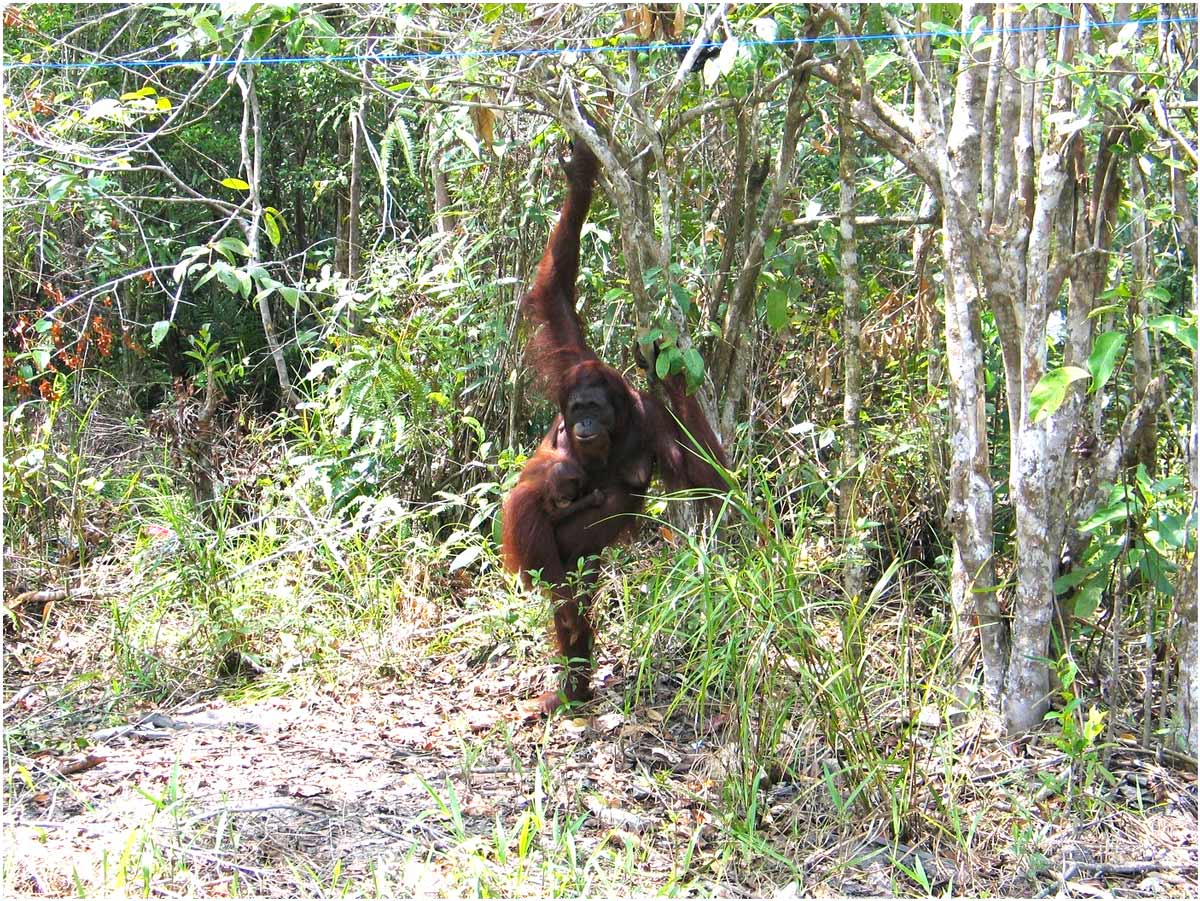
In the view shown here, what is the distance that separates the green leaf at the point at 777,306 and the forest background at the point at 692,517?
0.08ft

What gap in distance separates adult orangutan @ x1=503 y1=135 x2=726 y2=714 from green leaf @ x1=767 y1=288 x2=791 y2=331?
1.64 ft

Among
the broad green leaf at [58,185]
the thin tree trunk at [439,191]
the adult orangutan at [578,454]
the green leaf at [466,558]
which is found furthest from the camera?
the thin tree trunk at [439,191]

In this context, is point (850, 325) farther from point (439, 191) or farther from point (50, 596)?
point (50, 596)

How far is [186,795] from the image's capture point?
3375 mm

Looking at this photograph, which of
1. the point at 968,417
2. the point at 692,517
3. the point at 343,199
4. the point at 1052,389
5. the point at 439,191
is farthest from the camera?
the point at 343,199

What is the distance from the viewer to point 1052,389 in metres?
2.81

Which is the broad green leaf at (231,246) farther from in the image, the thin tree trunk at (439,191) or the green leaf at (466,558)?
the thin tree trunk at (439,191)

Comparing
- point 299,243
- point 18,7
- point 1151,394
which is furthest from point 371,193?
point 1151,394

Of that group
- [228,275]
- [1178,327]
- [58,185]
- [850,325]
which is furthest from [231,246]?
[1178,327]

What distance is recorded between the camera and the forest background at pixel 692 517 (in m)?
3.11

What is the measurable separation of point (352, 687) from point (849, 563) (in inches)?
74.6

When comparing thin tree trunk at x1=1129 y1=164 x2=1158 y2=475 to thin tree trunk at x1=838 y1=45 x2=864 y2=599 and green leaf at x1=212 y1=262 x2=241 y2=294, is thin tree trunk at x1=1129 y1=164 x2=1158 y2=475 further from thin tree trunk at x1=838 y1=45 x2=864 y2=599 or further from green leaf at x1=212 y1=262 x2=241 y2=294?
green leaf at x1=212 y1=262 x2=241 y2=294

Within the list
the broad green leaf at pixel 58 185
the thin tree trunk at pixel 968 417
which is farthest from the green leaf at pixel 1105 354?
the broad green leaf at pixel 58 185

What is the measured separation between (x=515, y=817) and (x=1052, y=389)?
6.13 ft
